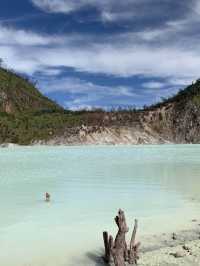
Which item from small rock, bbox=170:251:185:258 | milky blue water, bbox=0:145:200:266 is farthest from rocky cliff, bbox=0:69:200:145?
small rock, bbox=170:251:185:258

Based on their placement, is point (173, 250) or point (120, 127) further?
point (120, 127)

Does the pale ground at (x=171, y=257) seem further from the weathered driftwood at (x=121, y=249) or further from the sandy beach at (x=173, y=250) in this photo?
the weathered driftwood at (x=121, y=249)

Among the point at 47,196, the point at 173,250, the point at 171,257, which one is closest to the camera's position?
the point at 171,257

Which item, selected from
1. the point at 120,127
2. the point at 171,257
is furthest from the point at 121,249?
the point at 120,127

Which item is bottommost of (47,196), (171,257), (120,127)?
(171,257)

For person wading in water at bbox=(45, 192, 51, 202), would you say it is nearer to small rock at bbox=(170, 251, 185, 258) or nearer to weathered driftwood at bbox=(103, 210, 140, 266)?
weathered driftwood at bbox=(103, 210, 140, 266)

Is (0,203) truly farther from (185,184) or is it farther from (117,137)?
(117,137)

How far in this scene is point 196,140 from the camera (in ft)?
503

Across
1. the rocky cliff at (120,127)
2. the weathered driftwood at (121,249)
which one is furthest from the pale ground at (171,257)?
the rocky cliff at (120,127)

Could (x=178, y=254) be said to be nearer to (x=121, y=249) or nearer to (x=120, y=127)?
(x=121, y=249)

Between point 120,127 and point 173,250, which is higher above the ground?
point 120,127

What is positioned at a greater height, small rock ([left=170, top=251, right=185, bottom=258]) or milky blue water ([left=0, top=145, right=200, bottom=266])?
small rock ([left=170, top=251, right=185, bottom=258])

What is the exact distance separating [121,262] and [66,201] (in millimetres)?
11330

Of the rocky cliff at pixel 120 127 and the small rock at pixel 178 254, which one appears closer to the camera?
the small rock at pixel 178 254
